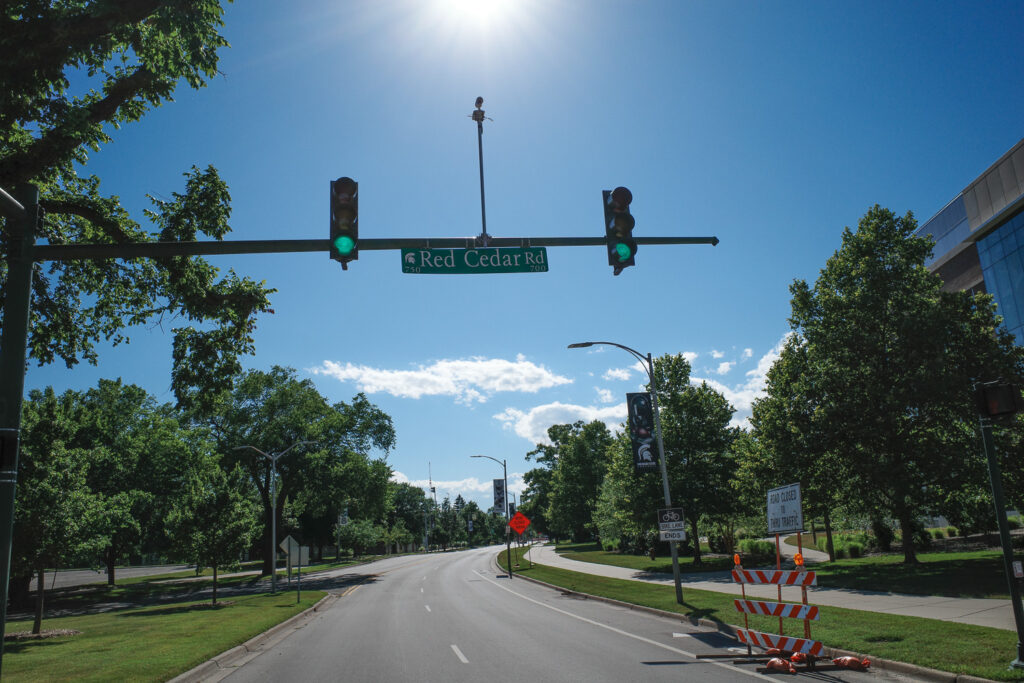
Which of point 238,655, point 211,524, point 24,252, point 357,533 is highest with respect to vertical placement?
point 24,252

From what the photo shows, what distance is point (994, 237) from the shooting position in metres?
39.6

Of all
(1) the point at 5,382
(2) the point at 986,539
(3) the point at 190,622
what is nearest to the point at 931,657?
(1) the point at 5,382

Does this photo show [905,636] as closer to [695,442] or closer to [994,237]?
[695,442]

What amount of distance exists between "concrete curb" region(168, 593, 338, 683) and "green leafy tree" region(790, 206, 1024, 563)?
20.2 m

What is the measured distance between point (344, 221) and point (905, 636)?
37.9 ft

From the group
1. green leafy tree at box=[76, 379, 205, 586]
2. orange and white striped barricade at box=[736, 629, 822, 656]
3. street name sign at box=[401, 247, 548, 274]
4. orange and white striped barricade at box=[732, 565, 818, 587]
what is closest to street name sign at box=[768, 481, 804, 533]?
orange and white striped barricade at box=[732, 565, 818, 587]

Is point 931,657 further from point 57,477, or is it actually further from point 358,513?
point 358,513

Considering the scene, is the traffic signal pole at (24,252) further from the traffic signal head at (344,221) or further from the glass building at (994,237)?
the glass building at (994,237)

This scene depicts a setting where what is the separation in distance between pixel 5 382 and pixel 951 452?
85.5ft

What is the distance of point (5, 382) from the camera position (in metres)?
6.61

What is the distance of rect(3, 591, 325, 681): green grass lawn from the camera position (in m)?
11.4

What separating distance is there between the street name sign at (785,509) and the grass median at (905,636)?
206cm

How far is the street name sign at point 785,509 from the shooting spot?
35.7 ft

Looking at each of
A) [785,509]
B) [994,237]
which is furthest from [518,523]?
[994,237]
